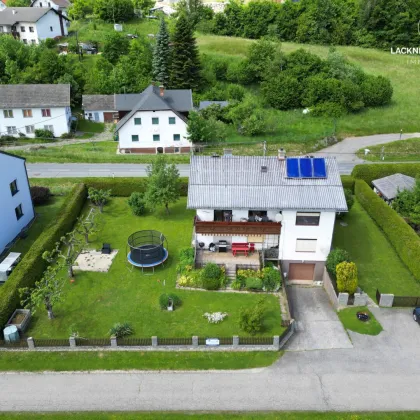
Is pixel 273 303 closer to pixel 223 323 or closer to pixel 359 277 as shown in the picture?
pixel 223 323

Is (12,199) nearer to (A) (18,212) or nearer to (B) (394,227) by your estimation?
(A) (18,212)

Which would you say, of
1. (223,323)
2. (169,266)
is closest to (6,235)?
(169,266)

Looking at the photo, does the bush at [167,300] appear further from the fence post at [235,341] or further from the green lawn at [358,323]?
the green lawn at [358,323]

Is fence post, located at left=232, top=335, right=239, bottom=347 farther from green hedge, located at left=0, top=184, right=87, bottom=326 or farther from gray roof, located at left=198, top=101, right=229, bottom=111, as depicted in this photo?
gray roof, located at left=198, top=101, right=229, bottom=111

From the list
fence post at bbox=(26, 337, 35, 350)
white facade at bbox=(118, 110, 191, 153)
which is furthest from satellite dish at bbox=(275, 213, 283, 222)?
white facade at bbox=(118, 110, 191, 153)

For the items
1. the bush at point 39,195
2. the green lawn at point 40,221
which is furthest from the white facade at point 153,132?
the bush at point 39,195

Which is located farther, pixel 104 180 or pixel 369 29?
pixel 369 29
